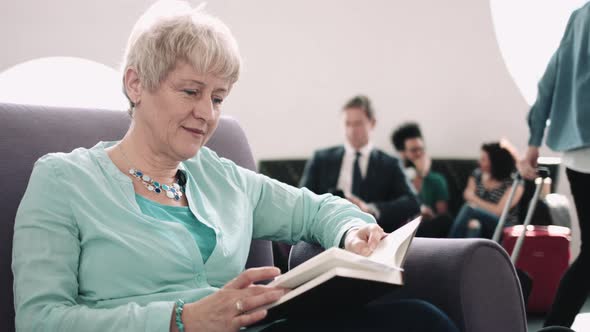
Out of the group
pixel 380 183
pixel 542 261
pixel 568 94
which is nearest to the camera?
pixel 568 94

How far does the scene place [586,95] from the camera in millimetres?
→ 2326

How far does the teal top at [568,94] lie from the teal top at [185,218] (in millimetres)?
1462

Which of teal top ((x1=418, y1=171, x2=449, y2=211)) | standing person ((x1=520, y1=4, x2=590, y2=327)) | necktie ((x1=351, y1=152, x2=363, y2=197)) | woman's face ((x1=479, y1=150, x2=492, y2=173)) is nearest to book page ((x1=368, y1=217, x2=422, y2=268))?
standing person ((x1=520, y1=4, x2=590, y2=327))

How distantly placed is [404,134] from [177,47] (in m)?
3.58

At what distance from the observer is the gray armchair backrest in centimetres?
125

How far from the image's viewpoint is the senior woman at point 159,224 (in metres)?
1.03

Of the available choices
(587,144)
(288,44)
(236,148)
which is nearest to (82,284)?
(236,148)

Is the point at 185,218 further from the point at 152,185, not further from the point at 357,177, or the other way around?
the point at 357,177

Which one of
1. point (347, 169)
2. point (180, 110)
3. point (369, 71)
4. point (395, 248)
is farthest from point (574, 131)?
point (369, 71)

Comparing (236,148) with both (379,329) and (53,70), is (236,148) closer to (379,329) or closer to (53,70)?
(379,329)

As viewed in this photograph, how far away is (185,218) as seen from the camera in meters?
1.31

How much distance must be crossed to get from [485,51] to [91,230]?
4365mm

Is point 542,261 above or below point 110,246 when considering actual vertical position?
below

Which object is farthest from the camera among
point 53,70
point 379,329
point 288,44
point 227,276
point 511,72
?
point 511,72
